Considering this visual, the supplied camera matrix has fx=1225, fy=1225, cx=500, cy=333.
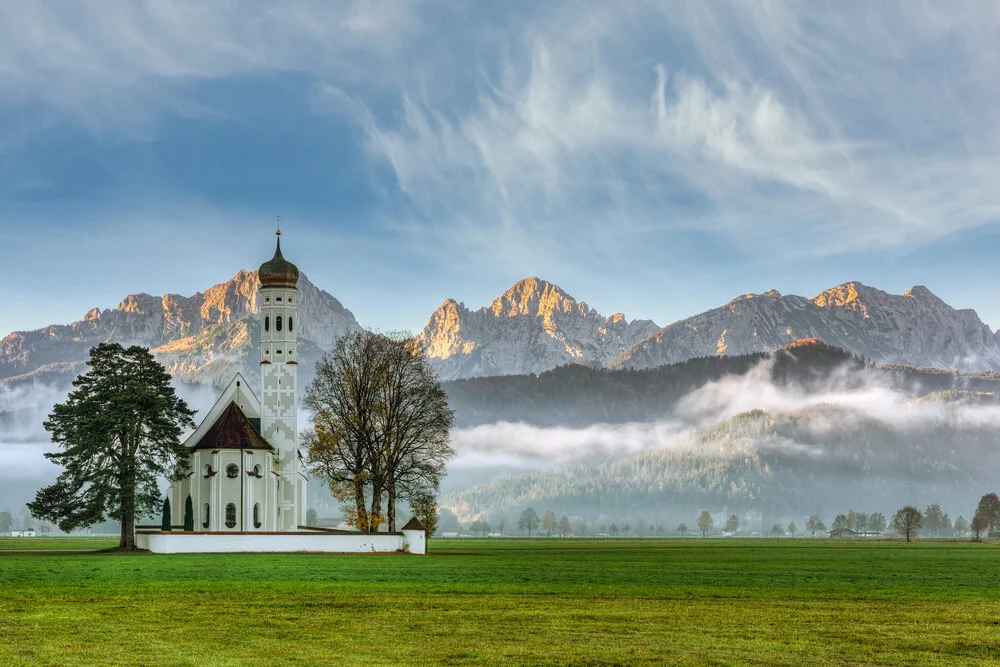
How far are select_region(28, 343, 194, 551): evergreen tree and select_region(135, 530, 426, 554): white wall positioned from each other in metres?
3.47

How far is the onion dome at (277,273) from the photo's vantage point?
111m

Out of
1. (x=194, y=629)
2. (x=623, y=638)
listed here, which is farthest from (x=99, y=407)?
(x=623, y=638)

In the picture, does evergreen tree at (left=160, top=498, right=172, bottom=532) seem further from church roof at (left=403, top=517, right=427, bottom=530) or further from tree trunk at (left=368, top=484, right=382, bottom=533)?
church roof at (left=403, top=517, right=427, bottom=530)

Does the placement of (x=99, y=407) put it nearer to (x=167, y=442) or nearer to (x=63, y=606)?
(x=167, y=442)

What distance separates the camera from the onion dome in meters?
111

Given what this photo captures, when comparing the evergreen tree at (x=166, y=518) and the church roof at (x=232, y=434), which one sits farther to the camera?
the church roof at (x=232, y=434)

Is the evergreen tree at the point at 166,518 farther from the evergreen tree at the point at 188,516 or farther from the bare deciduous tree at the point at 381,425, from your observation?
the bare deciduous tree at the point at 381,425

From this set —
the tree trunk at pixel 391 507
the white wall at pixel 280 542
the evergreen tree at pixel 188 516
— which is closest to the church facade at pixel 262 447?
the evergreen tree at pixel 188 516

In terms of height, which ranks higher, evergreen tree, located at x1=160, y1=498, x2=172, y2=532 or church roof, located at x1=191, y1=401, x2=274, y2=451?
church roof, located at x1=191, y1=401, x2=274, y2=451

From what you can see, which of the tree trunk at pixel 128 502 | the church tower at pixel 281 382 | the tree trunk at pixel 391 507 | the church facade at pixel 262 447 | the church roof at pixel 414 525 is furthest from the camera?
the church tower at pixel 281 382

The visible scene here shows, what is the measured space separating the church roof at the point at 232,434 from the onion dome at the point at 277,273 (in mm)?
12101

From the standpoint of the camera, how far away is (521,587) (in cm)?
4744

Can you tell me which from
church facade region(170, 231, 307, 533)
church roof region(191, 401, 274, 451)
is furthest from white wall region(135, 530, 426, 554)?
church roof region(191, 401, 274, 451)

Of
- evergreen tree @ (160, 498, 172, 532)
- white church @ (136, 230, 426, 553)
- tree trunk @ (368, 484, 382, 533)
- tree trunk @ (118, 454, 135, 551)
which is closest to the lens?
tree trunk @ (118, 454, 135, 551)
